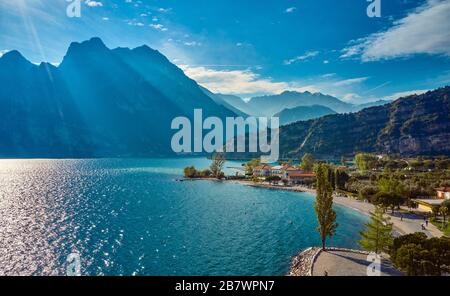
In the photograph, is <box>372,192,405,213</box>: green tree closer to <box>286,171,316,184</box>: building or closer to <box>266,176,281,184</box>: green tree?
<box>286,171,316,184</box>: building

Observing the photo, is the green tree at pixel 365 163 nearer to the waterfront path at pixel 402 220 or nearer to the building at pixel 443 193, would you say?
the waterfront path at pixel 402 220

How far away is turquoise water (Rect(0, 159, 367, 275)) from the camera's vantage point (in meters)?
37.3

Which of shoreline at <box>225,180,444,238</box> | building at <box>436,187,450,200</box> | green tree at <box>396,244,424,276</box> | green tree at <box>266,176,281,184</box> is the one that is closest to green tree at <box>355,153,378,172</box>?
green tree at <box>266,176,281,184</box>

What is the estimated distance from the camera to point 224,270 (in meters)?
35.6

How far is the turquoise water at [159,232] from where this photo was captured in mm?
37312

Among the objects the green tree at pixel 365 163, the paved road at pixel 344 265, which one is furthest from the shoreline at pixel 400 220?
the green tree at pixel 365 163

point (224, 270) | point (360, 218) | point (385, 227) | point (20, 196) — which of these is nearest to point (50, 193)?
point (20, 196)

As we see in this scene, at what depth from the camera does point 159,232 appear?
5253cm

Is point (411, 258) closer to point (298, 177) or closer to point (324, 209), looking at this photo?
point (324, 209)

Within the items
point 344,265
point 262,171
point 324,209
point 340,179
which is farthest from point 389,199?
point 262,171

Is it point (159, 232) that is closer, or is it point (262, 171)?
point (159, 232)

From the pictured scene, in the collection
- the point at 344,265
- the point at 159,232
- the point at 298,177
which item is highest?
the point at 298,177

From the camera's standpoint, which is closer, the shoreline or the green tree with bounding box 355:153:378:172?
the shoreline
